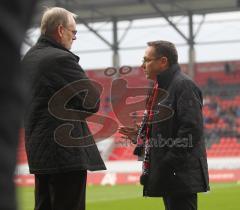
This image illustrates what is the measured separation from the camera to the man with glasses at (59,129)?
388 cm

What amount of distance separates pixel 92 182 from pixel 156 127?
16.6 m

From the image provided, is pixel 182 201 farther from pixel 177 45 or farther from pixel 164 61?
pixel 177 45

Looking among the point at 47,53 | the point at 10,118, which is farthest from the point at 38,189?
the point at 10,118

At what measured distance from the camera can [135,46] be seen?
125 ft

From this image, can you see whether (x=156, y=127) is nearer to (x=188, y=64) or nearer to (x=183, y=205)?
(x=183, y=205)

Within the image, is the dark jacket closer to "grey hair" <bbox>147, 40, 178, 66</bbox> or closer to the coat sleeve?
"grey hair" <bbox>147, 40, 178, 66</bbox>

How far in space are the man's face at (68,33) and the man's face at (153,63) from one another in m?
0.80

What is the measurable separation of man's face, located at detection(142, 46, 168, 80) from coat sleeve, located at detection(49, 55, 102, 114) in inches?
37.7

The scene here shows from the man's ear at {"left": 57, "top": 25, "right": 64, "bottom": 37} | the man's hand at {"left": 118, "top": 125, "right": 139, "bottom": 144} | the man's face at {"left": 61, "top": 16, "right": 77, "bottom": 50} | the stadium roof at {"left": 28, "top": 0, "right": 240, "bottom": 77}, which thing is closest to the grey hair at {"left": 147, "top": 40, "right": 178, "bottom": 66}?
the man's hand at {"left": 118, "top": 125, "right": 139, "bottom": 144}

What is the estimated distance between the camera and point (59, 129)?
3.99 m

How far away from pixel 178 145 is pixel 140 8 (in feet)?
93.3

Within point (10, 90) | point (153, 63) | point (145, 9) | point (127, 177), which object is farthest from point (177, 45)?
point (10, 90)

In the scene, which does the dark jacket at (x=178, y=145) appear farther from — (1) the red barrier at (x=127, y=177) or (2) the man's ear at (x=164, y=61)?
(1) the red barrier at (x=127, y=177)

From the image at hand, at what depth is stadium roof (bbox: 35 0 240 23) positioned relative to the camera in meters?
30.8
